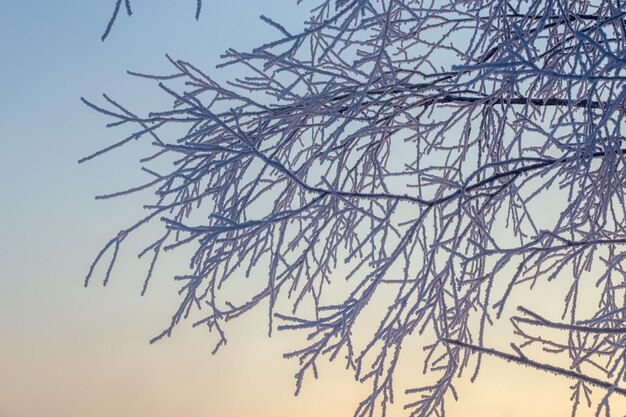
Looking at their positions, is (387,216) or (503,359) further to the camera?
(387,216)

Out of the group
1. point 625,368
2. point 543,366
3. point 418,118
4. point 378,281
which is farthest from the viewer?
point 418,118

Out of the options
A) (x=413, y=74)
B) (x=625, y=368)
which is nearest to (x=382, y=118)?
(x=413, y=74)

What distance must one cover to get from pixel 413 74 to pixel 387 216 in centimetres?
100

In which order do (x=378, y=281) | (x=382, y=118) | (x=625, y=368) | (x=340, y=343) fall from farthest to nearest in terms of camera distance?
(x=382, y=118), (x=340, y=343), (x=378, y=281), (x=625, y=368)

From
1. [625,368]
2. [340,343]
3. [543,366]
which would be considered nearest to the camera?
[543,366]


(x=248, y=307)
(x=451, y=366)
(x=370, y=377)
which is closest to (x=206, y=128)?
(x=248, y=307)

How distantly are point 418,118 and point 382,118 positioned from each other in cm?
33

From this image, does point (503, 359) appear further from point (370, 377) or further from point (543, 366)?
point (370, 377)

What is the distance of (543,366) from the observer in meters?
2.15

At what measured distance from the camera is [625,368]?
255 cm

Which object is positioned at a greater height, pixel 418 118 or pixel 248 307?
pixel 418 118

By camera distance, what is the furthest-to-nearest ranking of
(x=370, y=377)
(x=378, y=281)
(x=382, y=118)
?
(x=382, y=118) → (x=370, y=377) → (x=378, y=281)

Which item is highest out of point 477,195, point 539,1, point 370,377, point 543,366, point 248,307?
point 539,1

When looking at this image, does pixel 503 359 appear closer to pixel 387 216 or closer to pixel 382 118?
pixel 387 216
